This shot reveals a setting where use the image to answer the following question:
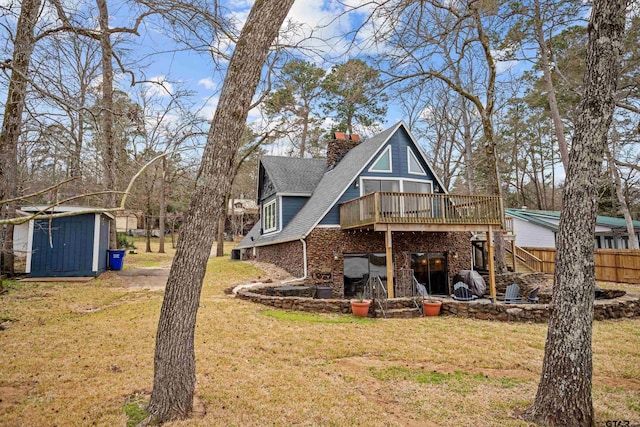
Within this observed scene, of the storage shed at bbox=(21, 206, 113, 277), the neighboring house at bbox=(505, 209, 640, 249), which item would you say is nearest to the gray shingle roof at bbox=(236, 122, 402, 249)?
the storage shed at bbox=(21, 206, 113, 277)

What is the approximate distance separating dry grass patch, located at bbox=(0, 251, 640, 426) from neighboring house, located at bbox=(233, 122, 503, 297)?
14.6ft

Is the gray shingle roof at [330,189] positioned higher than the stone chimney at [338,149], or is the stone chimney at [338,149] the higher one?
the stone chimney at [338,149]

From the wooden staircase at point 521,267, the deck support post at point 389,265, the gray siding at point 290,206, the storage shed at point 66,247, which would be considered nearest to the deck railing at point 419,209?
the deck support post at point 389,265

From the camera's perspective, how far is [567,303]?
12.1ft

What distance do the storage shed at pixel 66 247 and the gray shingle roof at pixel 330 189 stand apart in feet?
21.2

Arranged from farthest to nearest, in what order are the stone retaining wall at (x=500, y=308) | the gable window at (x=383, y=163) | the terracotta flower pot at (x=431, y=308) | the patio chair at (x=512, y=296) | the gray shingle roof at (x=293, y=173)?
the gray shingle roof at (x=293, y=173) < the gable window at (x=383, y=163) < the patio chair at (x=512, y=296) < the terracotta flower pot at (x=431, y=308) < the stone retaining wall at (x=500, y=308)

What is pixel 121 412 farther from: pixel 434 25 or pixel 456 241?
pixel 456 241

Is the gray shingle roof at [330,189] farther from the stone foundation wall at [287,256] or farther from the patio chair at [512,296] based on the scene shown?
the patio chair at [512,296]

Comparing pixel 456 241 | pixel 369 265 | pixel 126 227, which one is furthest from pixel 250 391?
pixel 126 227

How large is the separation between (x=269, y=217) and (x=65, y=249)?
8400 millimetres

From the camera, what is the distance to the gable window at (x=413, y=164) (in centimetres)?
1520

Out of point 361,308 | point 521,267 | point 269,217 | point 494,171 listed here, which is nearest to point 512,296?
point 494,171

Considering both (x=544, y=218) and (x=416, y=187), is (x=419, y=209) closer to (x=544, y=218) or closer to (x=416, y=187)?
(x=416, y=187)

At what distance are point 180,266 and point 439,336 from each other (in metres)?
5.39
